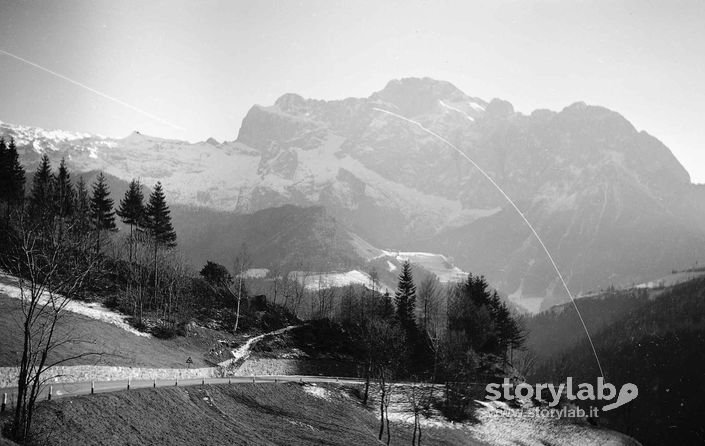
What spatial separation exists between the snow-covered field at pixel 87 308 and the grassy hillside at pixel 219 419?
751 inches

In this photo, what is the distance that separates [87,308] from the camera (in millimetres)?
60125

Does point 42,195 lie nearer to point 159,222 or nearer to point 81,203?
point 81,203

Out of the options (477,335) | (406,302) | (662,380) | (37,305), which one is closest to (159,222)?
(406,302)

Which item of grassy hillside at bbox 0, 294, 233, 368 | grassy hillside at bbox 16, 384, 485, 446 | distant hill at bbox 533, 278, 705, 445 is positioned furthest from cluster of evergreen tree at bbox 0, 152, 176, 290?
distant hill at bbox 533, 278, 705, 445

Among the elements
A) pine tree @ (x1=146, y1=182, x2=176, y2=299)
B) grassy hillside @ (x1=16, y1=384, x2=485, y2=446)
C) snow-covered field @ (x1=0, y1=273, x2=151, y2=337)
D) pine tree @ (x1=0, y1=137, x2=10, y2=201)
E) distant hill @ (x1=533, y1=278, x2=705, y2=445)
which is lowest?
distant hill @ (x1=533, y1=278, x2=705, y2=445)

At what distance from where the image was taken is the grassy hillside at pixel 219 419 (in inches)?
1121

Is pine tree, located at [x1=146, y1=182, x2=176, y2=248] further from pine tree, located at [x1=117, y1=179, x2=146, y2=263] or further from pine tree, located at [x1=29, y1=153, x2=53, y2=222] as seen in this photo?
pine tree, located at [x1=29, y1=153, x2=53, y2=222]

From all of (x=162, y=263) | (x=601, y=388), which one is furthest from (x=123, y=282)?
(x=601, y=388)

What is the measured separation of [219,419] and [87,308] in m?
29.9

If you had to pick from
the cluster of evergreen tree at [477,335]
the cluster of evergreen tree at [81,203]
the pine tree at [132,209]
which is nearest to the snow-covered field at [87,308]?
the cluster of evergreen tree at [81,203]

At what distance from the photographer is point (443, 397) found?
71188mm

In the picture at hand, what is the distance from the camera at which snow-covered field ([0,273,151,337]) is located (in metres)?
52.8

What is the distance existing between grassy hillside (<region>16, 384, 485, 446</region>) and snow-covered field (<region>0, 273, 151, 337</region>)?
19.1 metres

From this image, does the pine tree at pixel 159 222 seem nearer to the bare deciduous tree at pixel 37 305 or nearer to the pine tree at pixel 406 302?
the bare deciduous tree at pixel 37 305
